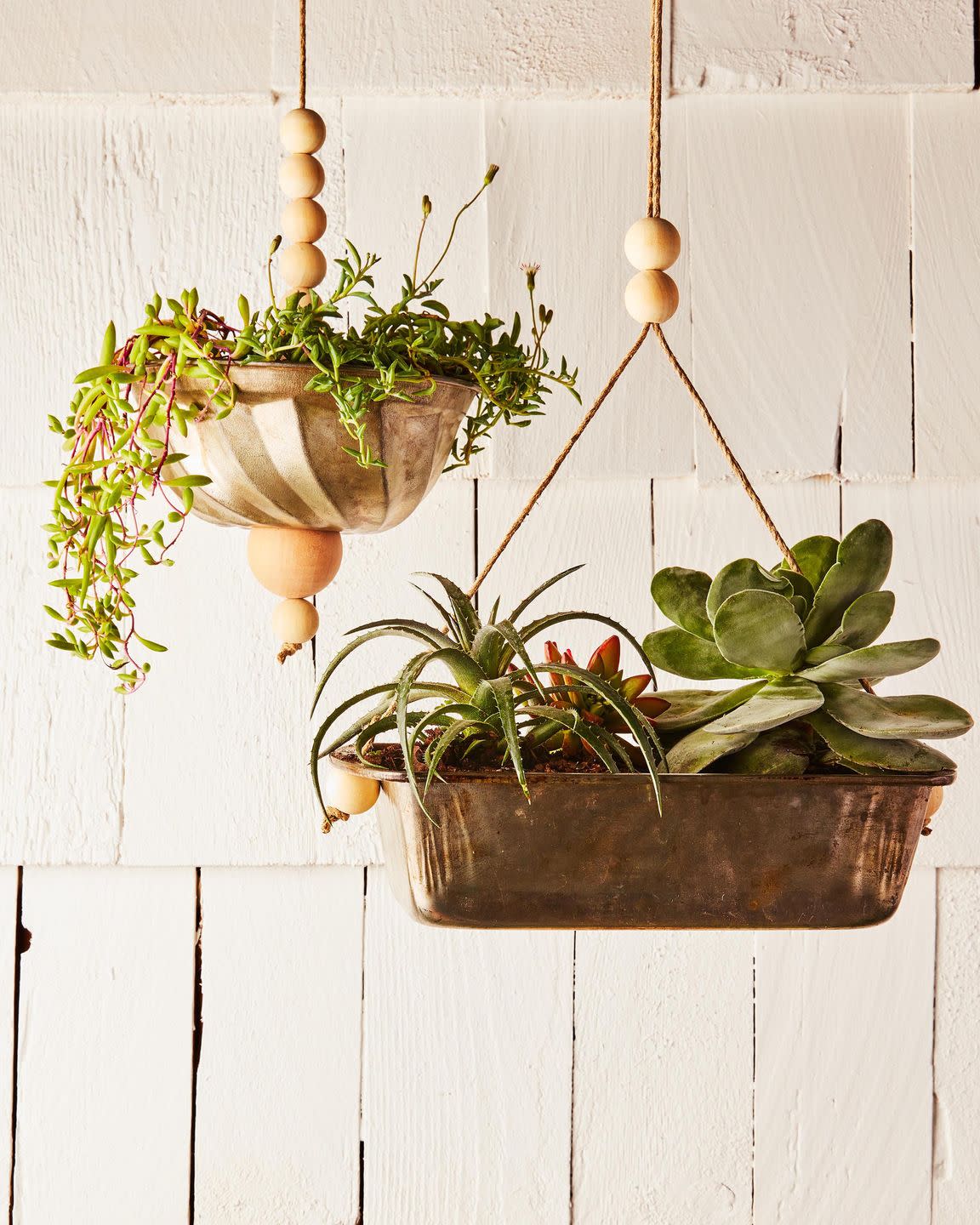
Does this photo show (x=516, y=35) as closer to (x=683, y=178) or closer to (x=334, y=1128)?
(x=683, y=178)

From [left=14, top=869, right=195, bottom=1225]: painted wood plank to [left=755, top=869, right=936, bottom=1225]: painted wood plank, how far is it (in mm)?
580

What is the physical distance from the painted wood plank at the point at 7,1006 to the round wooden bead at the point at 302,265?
68cm

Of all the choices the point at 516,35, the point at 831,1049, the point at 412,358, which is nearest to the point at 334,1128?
the point at 831,1049

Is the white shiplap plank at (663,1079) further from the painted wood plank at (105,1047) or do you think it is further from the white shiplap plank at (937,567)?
the painted wood plank at (105,1047)

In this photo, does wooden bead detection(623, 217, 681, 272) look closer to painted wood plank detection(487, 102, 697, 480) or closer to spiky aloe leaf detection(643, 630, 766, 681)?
spiky aloe leaf detection(643, 630, 766, 681)

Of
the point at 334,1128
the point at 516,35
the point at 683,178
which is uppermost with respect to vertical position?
the point at 516,35

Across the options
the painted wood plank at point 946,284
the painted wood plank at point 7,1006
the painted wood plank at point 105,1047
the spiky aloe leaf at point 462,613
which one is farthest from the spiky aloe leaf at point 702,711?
the painted wood plank at point 7,1006

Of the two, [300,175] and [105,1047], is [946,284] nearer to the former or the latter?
[300,175]

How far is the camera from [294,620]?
0.79 metres

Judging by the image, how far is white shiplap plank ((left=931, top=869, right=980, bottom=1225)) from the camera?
111 cm

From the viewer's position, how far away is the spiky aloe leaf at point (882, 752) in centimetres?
62

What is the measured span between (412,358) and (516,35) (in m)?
0.58

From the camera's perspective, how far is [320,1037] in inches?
43.8

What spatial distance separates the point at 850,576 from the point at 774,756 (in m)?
0.12
